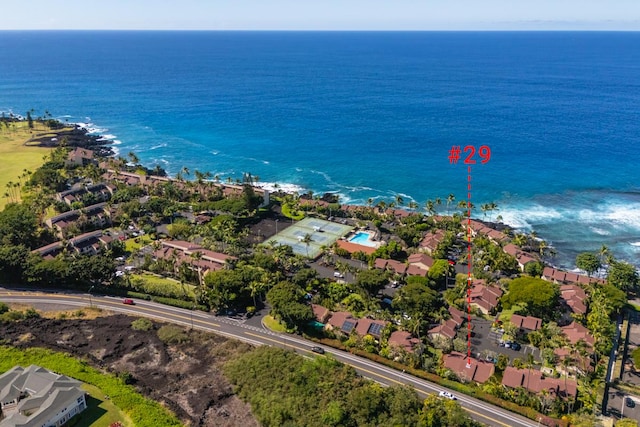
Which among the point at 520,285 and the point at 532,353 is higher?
the point at 520,285

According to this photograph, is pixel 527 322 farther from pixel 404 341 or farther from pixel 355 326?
pixel 355 326

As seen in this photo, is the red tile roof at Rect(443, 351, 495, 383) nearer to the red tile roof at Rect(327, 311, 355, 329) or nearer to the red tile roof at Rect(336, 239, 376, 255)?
the red tile roof at Rect(327, 311, 355, 329)

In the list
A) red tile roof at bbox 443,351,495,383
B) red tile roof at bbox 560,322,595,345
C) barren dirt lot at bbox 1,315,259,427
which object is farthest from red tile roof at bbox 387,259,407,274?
barren dirt lot at bbox 1,315,259,427

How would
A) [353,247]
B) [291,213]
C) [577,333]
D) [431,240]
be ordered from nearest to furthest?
[577,333] < [353,247] < [431,240] < [291,213]

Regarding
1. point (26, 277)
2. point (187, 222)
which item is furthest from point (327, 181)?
point (26, 277)

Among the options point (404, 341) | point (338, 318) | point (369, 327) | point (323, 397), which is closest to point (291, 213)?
point (338, 318)

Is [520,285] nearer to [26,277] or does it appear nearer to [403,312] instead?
[403,312]

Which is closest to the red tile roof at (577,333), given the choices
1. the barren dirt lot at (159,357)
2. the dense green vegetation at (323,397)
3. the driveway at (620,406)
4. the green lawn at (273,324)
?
the driveway at (620,406)
